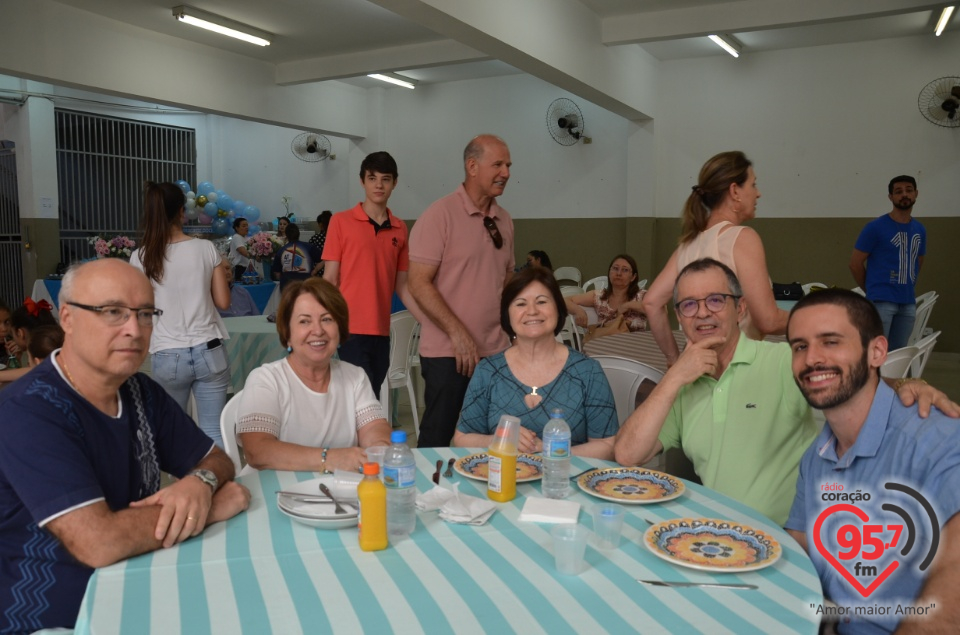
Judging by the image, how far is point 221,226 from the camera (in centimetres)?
1132

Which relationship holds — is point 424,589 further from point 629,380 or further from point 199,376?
point 199,376

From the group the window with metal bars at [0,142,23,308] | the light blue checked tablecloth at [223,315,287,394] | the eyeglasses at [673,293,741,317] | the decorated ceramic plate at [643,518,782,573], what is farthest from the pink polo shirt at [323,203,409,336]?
the window with metal bars at [0,142,23,308]

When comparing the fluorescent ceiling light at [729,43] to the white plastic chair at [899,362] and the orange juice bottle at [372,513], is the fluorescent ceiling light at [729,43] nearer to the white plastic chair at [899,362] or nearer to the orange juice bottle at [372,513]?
the white plastic chair at [899,362]

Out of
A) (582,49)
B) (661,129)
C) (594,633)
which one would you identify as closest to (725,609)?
(594,633)

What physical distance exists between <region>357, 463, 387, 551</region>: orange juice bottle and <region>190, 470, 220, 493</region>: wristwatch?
38 cm

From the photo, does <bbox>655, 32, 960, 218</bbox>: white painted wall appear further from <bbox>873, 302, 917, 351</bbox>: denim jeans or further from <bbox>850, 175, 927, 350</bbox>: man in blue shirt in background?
<bbox>873, 302, 917, 351</bbox>: denim jeans

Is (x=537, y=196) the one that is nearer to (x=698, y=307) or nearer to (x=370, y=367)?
(x=370, y=367)

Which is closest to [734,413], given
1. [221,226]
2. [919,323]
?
[919,323]

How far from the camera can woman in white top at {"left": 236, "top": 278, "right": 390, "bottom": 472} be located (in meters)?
2.14

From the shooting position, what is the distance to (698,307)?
2025 millimetres

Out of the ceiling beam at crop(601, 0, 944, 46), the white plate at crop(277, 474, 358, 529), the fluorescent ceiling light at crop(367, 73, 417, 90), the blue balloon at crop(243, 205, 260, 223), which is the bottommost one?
the white plate at crop(277, 474, 358, 529)

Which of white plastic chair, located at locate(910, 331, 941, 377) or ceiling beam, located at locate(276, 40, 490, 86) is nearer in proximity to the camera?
white plastic chair, located at locate(910, 331, 941, 377)

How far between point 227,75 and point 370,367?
18.8 ft

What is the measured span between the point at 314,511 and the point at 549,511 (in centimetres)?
51
